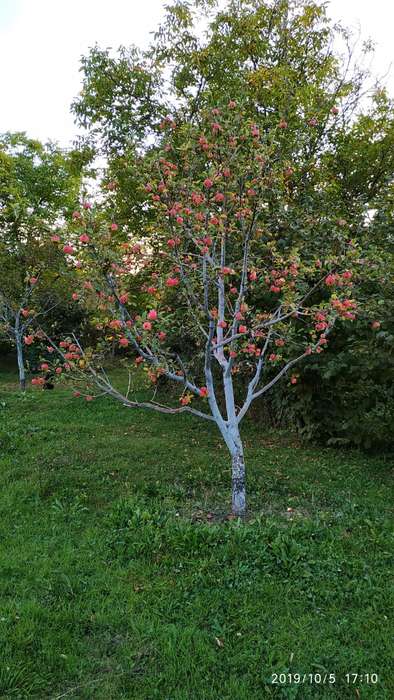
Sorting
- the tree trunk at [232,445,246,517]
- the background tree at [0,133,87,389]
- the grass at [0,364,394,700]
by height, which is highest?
the background tree at [0,133,87,389]

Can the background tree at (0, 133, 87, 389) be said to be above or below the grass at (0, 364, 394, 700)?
above

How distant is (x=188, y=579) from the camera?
324 centimetres

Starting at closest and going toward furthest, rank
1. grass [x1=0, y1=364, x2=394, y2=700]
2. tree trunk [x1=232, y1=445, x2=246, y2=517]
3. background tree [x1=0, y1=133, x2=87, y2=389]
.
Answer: grass [x1=0, y1=364, x2=394, y2=700], tree trunk [x1=232, y1=445, x2=246, y2=517], background tree [x1=0, y1=133, x2=87, y2=389]

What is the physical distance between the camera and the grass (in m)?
2.43

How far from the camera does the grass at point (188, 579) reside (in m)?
2.43

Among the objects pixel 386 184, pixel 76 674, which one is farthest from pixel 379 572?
pixel 386 184

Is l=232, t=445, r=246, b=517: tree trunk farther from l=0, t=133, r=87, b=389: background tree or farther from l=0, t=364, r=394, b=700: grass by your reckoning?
l=0, t=133, r=87, b=389: background tree

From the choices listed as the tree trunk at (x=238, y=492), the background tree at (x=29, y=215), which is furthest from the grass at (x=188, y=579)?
the background tree at (x=29, y=215)

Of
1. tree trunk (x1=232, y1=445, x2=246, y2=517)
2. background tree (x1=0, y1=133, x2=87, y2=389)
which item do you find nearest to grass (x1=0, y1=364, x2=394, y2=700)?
tree trunk (x1=232, y1=445, x2=246, y2=517)

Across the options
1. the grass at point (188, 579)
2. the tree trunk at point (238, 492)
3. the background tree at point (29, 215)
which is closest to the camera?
the grass at point (188, 579)

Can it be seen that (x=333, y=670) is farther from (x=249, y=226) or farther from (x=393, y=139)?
(x=393, y=139)

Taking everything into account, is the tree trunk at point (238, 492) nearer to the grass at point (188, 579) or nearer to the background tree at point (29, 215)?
the grass at point (188, 579)

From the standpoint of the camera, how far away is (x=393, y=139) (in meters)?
8.38

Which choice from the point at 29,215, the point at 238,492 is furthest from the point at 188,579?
the point at 29,215
